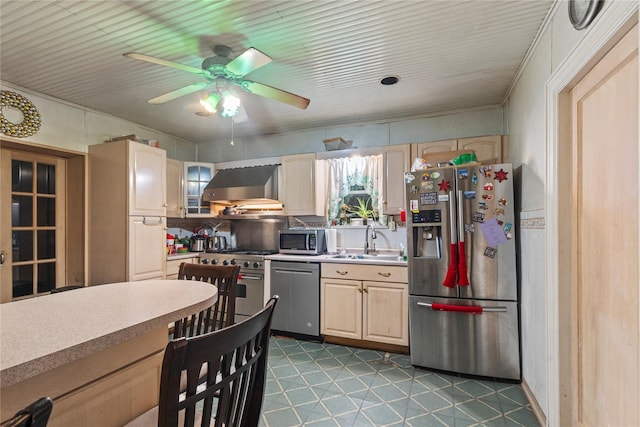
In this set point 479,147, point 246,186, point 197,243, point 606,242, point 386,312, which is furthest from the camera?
point 197,243

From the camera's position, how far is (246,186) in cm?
390

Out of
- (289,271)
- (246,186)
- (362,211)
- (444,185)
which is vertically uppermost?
(246,186)

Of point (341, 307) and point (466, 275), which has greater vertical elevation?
point (466, 275)

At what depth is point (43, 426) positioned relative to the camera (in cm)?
48

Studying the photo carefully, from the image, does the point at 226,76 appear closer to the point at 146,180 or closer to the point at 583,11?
the point at 146,180

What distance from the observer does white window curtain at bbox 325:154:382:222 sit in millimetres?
3775

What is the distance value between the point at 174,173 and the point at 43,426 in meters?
4.08

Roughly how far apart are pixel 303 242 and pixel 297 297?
656mm

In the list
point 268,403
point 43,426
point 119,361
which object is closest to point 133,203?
point 268,403

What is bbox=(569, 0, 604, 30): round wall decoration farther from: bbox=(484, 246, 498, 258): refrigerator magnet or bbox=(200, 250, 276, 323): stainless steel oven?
bbox=(200, 250, 276, 323): stainless steel oven

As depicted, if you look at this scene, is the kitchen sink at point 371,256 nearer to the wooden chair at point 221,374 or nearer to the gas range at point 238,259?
the gas range at point 238,259

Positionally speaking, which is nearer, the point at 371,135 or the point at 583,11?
the point at 583,11

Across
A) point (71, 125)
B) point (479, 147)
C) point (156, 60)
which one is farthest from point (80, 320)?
point (479, 147)

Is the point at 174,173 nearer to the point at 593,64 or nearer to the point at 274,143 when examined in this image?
the point at 274,143
